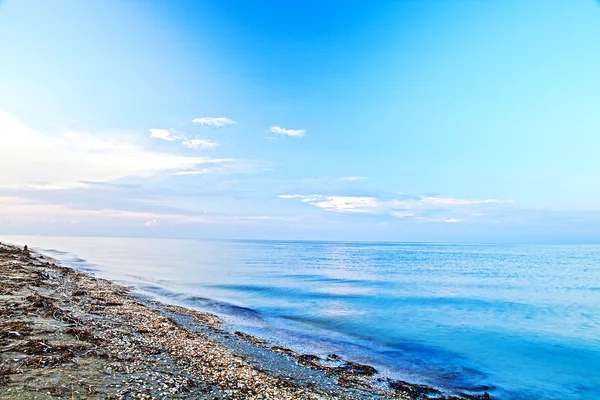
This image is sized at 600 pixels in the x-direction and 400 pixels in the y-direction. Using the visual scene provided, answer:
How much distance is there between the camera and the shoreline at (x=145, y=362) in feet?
27.3

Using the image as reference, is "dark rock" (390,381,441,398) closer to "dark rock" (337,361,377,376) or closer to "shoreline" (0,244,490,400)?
"shoreline" (0,244,490,400)

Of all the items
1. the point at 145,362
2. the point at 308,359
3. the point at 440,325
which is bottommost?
the point at 440,325

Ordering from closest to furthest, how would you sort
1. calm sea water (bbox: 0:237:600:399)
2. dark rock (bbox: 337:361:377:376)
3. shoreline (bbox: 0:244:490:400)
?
shoreline (bbox: 0:244:490:400) → dark rock (bbox: 337:361:377:376) → calm sea water (bbox: 0:237:600:399)

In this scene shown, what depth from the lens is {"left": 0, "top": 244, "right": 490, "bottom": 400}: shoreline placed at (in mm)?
8320

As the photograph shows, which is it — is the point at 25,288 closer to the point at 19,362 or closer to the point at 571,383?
the point at 19,362

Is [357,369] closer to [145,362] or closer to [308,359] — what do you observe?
[308,359]

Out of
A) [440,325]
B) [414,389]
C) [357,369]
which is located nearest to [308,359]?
[357,369]

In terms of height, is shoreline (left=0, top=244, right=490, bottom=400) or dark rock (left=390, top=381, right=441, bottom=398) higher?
shoreline (left=0, top=244, right=490, bottom=400)

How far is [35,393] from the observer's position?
24.3 feet

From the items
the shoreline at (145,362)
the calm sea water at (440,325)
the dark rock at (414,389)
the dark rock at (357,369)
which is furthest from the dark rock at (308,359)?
the dark rock at (414,389)

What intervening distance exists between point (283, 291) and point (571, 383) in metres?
26.2

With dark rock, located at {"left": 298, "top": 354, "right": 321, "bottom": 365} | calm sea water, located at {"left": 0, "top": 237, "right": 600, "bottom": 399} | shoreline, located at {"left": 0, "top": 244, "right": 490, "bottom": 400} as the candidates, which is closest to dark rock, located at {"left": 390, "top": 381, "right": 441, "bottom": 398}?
shoreline, located at {"left": 0, "top": 244, "right": 490, "bottom": 400}

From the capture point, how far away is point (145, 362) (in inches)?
404

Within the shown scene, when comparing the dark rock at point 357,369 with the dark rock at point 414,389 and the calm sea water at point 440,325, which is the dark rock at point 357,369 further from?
the dark rock at point 414,389
